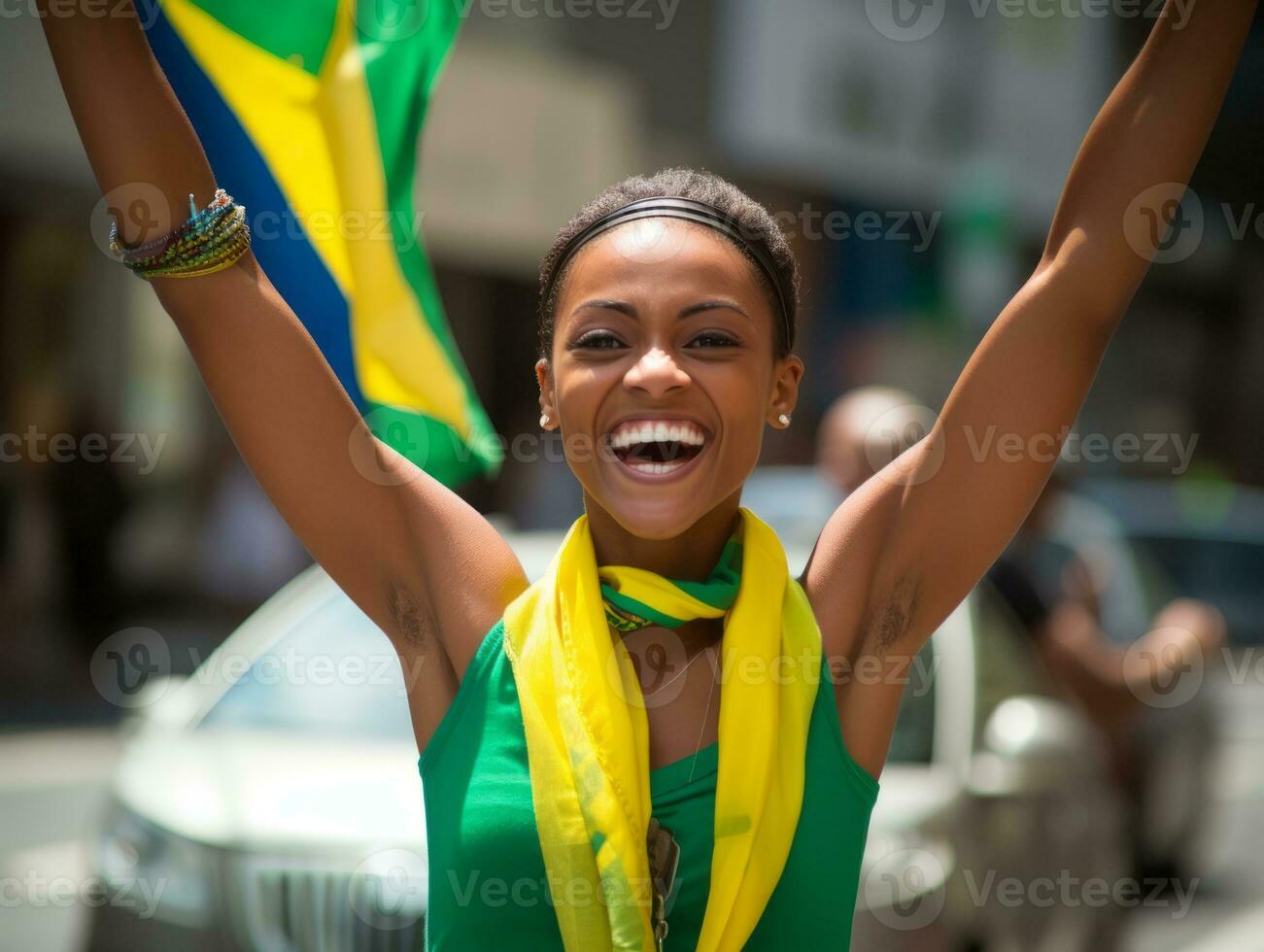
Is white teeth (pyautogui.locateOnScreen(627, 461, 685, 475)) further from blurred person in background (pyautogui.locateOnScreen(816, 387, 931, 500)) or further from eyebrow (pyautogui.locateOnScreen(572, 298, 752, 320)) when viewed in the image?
blurred person in background (pyautogui.locateOnScreen(816, 387, 931, 500))

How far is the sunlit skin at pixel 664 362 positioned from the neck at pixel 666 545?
56mm

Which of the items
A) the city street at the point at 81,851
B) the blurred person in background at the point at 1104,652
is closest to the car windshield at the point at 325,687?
the city street at the point at 81,851

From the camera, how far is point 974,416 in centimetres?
199

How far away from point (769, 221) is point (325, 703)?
2834mm

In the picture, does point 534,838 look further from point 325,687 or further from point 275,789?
point 325,687

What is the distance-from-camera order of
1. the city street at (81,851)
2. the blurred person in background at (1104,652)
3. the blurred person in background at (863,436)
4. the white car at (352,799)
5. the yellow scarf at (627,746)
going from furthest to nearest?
the city street at (81,851) < the blurred person in background at (863,436) < the blurred person in background at (1104,652) < the white car at (352,799) < the yellow scarf at (627,746)

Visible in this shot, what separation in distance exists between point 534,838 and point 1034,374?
928 millimetres

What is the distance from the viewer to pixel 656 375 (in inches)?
73.5

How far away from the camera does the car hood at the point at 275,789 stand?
386 centimetres

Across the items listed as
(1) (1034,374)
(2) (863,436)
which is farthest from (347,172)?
(2) (863,436)

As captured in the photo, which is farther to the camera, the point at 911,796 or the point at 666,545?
the point at 911,796

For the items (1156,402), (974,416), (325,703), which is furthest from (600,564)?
(1156,402)

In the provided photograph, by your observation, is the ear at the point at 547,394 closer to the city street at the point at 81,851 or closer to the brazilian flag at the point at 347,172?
the brazilian flag at the point at 347,172

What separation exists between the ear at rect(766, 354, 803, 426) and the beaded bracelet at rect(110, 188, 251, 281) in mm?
784
